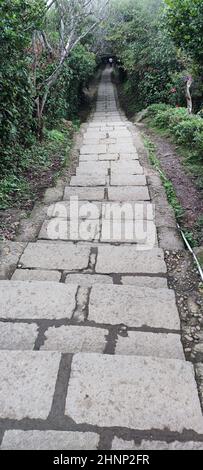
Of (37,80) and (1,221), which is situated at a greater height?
(37,80)

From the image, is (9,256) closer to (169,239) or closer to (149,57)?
(169,239)

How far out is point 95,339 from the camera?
6.70ft

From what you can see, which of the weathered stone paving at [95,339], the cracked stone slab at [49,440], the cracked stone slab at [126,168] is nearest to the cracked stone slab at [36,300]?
the weathered stone paving at [95,339]

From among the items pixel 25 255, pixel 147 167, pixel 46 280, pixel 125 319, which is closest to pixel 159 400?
pixel 125 319

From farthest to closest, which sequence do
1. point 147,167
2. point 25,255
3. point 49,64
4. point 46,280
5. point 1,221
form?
point 49,64 → point 147,167 → point 1,221 → point 25,255 → point 46,280

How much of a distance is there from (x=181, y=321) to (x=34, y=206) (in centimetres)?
244

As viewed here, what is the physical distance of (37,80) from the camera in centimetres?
651

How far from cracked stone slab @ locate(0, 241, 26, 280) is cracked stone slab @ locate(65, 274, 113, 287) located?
50 centimetres

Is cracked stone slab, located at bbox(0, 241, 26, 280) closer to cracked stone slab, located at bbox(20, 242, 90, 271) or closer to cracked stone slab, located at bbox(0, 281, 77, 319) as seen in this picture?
cracked stone slab, located at bbox(20, 242, 90, 271)

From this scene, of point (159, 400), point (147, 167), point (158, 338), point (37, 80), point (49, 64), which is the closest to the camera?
point (159, 400)

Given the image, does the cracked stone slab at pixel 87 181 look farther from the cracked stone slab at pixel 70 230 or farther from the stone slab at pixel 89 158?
the cracked stone slab at pixel 70 230

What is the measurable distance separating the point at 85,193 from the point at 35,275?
6.40 ft

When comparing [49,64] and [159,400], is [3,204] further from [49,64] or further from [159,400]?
[49,64]

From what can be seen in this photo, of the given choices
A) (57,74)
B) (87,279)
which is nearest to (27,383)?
(87,279)
